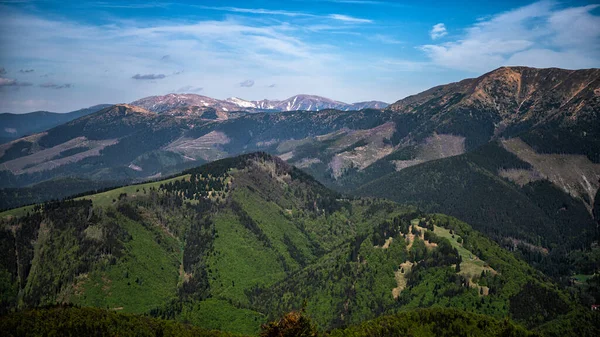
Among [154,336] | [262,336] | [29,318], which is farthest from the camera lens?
[154,336]

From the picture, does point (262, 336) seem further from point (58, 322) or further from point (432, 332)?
point (432, 332)

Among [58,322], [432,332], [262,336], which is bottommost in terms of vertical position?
[432,332]

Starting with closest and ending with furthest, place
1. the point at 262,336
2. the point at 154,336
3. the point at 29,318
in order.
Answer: the point at 262,336 → the point at 29,318 → the point at 154,336

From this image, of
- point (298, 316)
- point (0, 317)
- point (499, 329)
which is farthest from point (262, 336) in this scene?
point (499, 329)

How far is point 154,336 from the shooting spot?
177125mm

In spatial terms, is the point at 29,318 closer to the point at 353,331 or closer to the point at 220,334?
the point at 220,334

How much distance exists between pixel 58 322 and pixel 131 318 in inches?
1147

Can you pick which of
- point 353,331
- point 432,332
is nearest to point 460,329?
point 432,332

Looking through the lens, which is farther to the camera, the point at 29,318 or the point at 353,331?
the point at 353,331

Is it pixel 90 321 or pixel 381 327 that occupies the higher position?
pixel 90 321

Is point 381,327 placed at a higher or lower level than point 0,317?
lower

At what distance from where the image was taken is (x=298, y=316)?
422 feet

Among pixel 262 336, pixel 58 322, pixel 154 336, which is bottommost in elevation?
pixel 154 336

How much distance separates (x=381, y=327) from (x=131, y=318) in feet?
337
